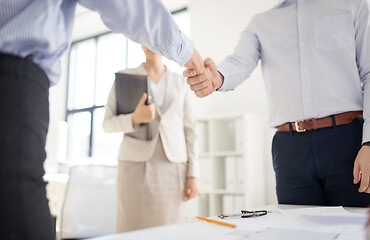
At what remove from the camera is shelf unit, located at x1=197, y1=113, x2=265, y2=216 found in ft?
11.6

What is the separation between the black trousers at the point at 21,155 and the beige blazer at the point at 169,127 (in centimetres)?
123

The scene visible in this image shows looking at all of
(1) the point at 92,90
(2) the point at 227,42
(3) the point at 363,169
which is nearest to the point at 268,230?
(3) the point at 363,169

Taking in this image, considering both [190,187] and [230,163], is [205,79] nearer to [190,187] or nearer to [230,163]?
[190,187]

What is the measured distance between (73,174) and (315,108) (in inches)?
55.1

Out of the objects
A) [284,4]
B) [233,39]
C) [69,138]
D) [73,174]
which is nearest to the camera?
[284,4]

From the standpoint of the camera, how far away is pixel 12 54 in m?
0.52

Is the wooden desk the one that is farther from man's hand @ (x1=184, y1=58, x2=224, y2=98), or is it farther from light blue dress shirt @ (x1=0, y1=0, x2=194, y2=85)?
man's hand @ (x1=184, y1=58, x2=224, y2=98)

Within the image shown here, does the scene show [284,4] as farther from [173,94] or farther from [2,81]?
[2,81]

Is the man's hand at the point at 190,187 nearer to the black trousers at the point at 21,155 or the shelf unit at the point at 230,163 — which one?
the black trousers at the point at 21,155

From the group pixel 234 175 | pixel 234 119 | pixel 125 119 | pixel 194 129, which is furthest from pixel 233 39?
pixel 125 119

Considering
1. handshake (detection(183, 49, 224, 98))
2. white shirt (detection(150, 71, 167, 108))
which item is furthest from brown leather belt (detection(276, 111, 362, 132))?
white shirt (detection(150, 71, 167, 108))

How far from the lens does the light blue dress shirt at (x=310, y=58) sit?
1.17 meters

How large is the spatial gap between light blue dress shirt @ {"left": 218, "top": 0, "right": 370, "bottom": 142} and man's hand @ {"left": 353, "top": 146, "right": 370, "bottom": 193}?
0.41 feet

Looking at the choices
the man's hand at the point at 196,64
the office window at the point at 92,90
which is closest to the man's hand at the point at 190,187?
the man's hand at the point at 196,64
